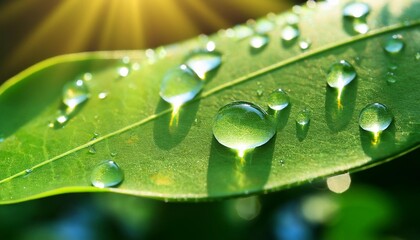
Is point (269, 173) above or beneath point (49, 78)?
beneath

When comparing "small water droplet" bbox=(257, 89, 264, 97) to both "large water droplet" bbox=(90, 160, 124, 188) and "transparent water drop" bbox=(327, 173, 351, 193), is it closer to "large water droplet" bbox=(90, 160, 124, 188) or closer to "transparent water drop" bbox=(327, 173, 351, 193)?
"large water droplet" bbox=(90, 160, 124, 188)

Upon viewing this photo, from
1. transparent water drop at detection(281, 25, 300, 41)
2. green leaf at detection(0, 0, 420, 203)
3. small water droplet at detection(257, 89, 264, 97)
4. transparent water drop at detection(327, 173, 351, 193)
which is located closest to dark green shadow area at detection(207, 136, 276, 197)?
green leaf at detection(0, 0, 420, 203)

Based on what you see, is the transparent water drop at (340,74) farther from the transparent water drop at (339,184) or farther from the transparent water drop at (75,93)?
the transparent water drop at (339,184)

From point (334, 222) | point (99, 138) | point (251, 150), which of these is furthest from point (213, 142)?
point (334, 222)

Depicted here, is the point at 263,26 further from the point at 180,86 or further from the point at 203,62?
the point at 180,86

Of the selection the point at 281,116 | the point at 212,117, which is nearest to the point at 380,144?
the point at 281,116

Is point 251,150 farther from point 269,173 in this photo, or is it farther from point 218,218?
point 218,218

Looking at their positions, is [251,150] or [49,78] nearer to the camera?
[251,150]
